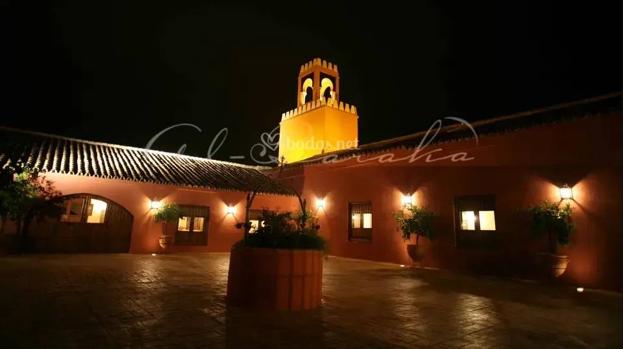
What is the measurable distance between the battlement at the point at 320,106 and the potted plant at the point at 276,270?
17.8m

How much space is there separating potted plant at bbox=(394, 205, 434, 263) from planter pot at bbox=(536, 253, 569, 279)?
3.08 m

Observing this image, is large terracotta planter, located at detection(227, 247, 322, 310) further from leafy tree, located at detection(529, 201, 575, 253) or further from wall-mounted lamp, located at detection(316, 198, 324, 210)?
wall-mounted lamp, located at detection(316, 198, 324, 210)

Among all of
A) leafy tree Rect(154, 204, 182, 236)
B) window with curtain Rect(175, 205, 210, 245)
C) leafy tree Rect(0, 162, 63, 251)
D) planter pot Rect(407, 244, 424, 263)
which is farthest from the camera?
window with curtain Rect(175, 205, 210, 245)

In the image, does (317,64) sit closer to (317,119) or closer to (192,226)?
(317,119)

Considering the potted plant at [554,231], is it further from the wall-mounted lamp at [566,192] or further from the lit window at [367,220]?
the lit window at [367,220]

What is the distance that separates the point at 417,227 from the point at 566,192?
3.88m

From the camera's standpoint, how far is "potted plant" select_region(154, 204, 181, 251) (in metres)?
13.2

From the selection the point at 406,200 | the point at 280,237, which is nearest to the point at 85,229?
the point at 280,237

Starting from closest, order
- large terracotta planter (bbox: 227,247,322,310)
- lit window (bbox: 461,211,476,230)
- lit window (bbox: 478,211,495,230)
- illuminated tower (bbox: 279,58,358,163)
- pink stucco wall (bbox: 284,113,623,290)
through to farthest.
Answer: large terracotta planter (bbox: 227,247,322,310)
pink stucco wall (bbox: 284,113,623,290)
lit window (bbox: 478,211,495,230)
lit window (bbox: 461,211,476,230)
illuminated tower (bbox: 279,58,358,163)

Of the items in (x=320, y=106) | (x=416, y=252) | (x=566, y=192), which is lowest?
(x=416, y=252)

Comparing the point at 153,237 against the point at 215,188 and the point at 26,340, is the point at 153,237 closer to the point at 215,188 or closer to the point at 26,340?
the point at 215,188

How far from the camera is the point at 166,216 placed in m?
13.2

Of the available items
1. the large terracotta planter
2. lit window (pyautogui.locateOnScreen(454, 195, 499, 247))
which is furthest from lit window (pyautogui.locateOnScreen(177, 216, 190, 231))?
lit window (pyautogui.locateOnScreen(454, 195, 499, 247))

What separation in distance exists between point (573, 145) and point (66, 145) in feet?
58.5
